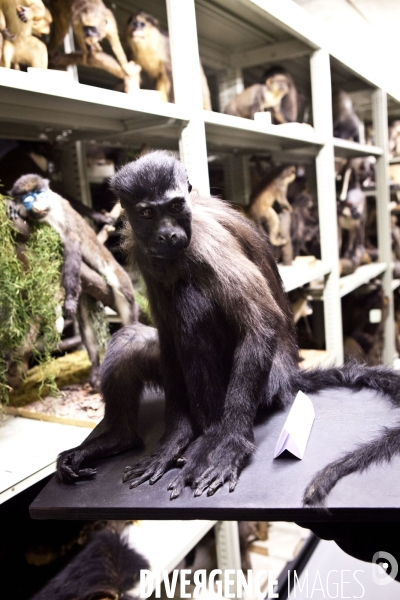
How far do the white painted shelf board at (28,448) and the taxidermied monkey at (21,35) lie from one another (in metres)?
0.95

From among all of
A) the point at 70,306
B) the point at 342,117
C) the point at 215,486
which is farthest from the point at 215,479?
the point at 342,117

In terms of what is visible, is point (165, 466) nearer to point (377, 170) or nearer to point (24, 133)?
point (24, 133)

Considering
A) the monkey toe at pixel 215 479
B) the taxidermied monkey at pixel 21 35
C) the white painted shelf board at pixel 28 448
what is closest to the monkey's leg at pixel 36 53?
the taxidermied monkey at pixel 21 35

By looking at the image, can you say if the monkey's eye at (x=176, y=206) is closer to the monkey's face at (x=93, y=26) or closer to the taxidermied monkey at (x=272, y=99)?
the monkey's face at (x=93, y=26)

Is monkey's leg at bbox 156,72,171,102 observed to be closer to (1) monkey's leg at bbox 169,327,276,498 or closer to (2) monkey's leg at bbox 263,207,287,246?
(2) monkey's leg at bbox 263,207,287,246

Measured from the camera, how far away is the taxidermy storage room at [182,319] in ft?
2.86

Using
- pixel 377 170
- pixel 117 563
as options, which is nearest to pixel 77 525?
pixel 117 563

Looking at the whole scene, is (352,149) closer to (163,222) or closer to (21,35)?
(21,35)

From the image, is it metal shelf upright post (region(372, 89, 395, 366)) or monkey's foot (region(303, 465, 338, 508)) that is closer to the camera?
monkey's foot (region(303, 465, 338, 508))

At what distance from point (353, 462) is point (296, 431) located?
0.10 m

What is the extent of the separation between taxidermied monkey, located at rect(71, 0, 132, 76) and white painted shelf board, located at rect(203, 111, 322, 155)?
16.1 inches

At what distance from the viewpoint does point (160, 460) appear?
93cm

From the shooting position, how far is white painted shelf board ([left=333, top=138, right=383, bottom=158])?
2.61m

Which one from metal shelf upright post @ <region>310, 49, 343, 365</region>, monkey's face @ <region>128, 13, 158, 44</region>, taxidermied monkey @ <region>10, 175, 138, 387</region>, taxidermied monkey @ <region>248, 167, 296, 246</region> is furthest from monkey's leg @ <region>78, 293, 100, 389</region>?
metal shelf upright post @ <region>310, 49, 343, 365</region>
